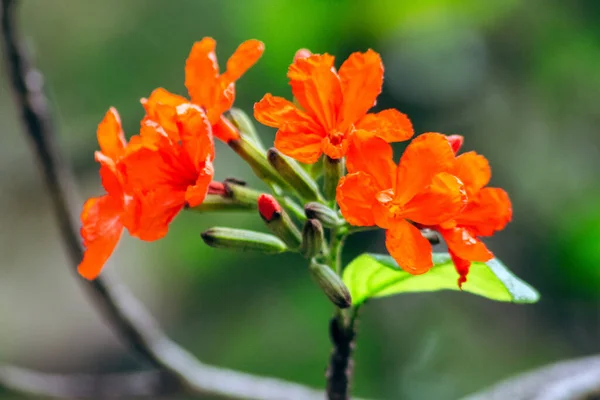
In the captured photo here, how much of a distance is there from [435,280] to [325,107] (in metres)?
0.28

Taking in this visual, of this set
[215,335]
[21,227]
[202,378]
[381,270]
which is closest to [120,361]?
[215,335]

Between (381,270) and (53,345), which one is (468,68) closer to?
(381,270)

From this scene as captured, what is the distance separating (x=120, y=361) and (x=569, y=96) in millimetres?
2587

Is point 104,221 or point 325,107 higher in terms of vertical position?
point 325,107

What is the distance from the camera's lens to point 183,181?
28.8 inches

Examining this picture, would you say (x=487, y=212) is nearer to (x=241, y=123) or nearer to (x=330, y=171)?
(x=330, y=171)

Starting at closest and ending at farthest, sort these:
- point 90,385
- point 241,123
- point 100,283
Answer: point 241,123 < point 100,283 < point 90,385

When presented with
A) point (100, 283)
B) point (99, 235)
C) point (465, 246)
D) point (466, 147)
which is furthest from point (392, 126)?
point (466, 147)

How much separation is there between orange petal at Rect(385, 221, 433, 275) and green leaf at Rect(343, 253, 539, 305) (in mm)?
100

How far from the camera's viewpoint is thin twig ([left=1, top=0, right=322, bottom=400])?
4.09 ft

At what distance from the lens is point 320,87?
2.36ft

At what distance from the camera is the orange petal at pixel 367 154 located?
2.17 ft

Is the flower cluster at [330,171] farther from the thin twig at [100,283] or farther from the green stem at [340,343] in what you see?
the thin twig at [100,283]

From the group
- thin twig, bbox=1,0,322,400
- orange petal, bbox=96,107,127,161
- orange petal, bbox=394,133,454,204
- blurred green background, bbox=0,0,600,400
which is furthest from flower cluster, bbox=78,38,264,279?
blurred green background, bbox=0,0,600,400
